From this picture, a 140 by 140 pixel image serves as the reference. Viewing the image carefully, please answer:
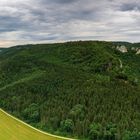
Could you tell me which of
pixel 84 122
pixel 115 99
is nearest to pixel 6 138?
pixel 84 122

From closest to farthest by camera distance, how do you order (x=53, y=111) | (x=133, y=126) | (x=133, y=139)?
1. (x=133, y=139)
2. (x=133, y=126)
3. (x=53, y=111)

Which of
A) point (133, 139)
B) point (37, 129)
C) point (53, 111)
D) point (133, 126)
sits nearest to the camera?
point (133, 139)

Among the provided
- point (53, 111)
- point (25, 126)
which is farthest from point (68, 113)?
point (25, 126)

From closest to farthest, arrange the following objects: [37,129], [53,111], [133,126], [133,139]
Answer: [133,139] < [133,126] < [37,129] < [53,111]

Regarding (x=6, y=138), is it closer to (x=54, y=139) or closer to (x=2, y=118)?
(x=54, y=139)

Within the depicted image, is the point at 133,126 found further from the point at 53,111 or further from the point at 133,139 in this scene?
the point at 53,111

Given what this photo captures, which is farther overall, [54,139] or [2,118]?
[2,118]
